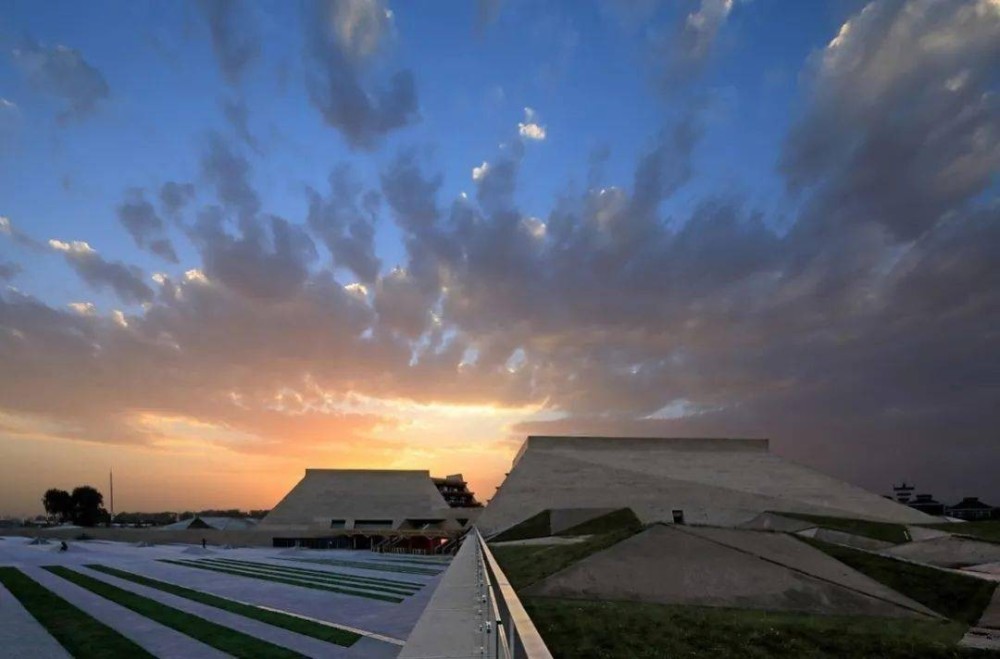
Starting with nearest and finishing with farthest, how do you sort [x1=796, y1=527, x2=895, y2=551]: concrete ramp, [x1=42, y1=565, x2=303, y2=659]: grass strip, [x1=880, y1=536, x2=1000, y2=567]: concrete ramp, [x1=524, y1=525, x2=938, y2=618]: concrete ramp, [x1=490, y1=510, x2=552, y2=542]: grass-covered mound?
[x1=42, y1=565, x2=303, y2=659]: grass strip < [x1=524, y1=525, x2=938, y2=618]: concrete ramp < [x1=880, y1=536, x2=1000, y2=567]: concrete ramp < [x1=796, y1=527, x2=895, y2=551]: concrete ramp < [x1=490, y1=510, x2=552, y2=542]: grass-covered mound

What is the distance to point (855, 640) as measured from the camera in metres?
9.25

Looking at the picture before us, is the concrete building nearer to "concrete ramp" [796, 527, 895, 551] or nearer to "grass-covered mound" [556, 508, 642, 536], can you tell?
"grass-covered mound" [556, 508, 642, 536]

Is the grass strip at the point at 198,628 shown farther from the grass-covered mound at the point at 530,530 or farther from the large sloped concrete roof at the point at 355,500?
the large sloped concrete roof at the point at 355,500

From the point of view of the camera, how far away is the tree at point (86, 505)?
90.4 m

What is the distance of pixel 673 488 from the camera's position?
4797cm

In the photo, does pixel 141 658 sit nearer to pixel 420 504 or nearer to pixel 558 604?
pixel 558 604

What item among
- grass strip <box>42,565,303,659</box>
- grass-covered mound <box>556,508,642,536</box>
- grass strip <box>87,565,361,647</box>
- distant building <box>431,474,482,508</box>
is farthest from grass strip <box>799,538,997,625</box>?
distant building <box>431,474,482,508</box>

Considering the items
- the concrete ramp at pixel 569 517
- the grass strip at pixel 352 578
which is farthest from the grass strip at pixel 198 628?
the concrete ramp at pixel 569 517

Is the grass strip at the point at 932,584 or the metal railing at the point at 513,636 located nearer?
the metal railing at the point at 513,636

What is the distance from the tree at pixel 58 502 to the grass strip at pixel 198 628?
3523 inches

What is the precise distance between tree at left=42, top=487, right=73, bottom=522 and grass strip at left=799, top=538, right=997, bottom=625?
105 m

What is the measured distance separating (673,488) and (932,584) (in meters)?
34.7

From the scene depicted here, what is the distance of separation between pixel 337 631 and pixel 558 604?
435 centimetres

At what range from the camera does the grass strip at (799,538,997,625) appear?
12750 millimetres
